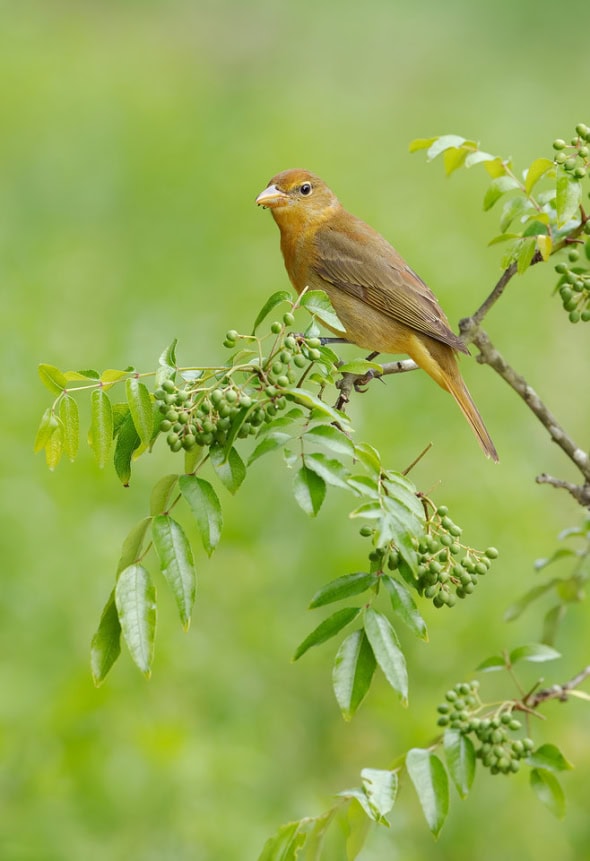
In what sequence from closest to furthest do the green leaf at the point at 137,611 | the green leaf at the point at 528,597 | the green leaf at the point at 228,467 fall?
the green leaf at the point at 137,611 < the green leaf at the point at 228,467 < the green leaf at the point at 528,597

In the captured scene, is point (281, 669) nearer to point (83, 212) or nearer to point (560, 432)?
point (560, 432)

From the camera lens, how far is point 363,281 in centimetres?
385

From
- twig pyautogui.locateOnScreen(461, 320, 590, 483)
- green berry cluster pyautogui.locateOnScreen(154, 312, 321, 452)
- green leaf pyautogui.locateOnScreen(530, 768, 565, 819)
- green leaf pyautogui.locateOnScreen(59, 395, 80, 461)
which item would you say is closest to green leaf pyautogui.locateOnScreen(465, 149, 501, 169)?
twig pyautogui.locateOnScreen(461, 320, 590, 483)

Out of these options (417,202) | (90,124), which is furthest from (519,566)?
(90,124)

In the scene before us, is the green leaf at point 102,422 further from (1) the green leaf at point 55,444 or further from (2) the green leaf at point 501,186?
(2) the green leaf at point 501,186

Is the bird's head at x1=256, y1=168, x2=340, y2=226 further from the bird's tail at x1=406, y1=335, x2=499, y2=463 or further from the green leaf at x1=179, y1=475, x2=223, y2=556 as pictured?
the green leaf at x1=179, y1=475, x2=223, y2=556

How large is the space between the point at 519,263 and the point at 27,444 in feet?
11.3

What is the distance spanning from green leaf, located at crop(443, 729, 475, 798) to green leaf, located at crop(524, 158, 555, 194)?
1.14 m

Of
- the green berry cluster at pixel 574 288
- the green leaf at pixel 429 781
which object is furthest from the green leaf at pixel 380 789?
the green berry cluster at pixel 574 288

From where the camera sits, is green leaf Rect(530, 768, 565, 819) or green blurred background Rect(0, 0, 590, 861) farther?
green blurred background Rect(0, 0, 590, 861)

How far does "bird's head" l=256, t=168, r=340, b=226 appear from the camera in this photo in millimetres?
4062

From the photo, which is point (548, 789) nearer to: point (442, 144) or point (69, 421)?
point (69, 421)

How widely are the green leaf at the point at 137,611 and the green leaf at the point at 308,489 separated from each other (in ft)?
0.98

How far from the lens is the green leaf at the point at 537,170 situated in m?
2.52
